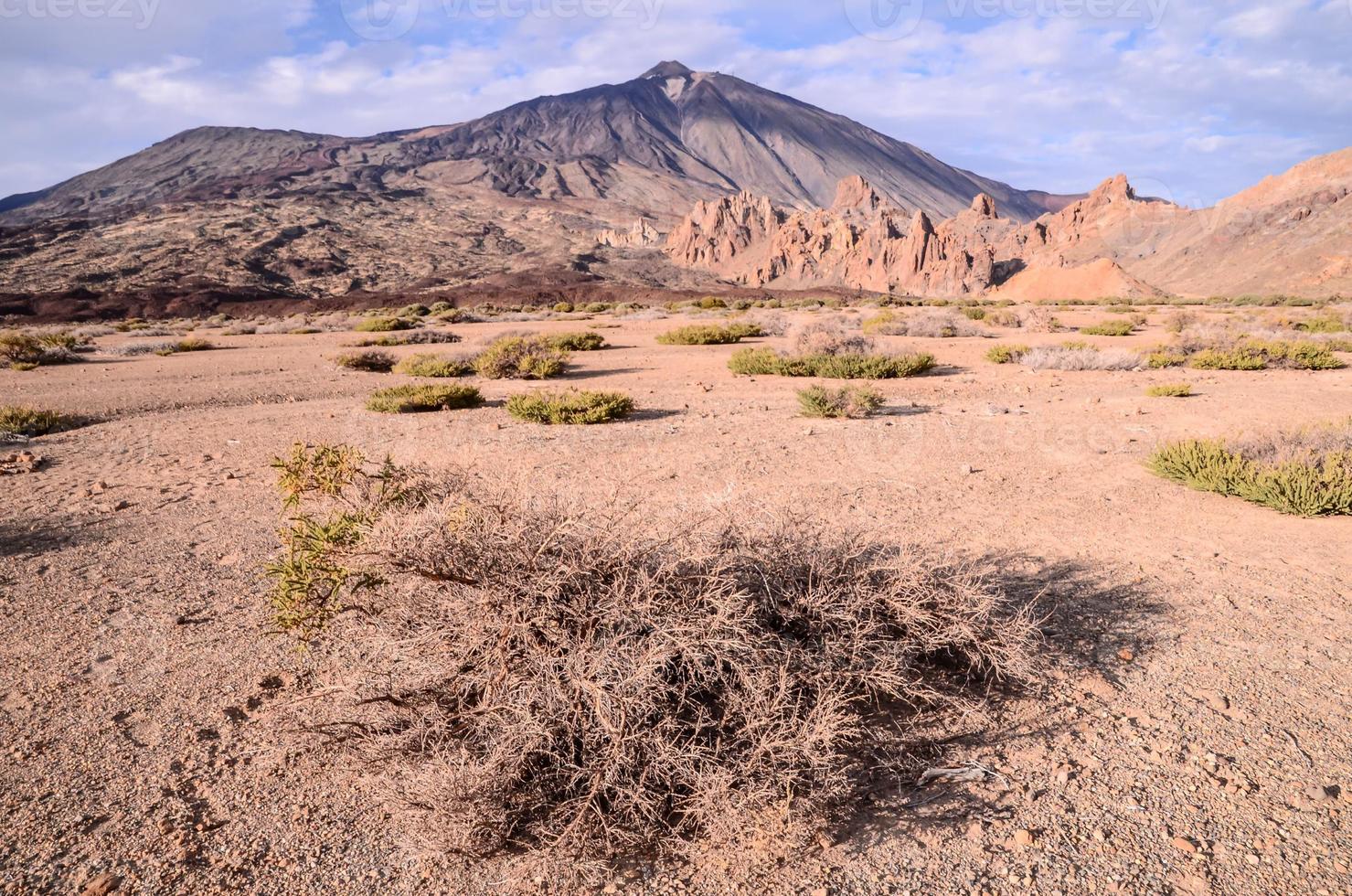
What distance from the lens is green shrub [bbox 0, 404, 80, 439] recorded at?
8.04m

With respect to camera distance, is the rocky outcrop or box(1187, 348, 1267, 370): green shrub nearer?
box(1187, 348, 1267, 370): green shrub

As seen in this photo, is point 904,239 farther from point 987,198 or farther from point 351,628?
point 351,628

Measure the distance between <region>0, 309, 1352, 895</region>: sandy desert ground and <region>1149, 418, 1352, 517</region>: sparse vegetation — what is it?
6.8 inches

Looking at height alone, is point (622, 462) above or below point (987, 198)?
below

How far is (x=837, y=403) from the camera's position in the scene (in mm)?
8945

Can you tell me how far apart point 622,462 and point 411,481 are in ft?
10.9

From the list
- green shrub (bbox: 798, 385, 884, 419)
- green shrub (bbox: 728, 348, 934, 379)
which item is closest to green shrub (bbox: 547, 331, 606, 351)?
green shrub (bbox: 728, 348, 934, 379)

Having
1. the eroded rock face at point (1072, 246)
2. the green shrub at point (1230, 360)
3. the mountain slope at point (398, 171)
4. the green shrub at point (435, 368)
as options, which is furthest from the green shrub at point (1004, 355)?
the mountain slope at point (398, 171)

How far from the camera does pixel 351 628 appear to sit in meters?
3.33

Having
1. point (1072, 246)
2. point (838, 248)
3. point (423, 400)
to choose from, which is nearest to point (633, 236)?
point (838, 248)

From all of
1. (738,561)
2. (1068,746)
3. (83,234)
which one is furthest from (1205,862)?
(83,234)

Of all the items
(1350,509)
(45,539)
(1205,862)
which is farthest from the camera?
(1350,509)

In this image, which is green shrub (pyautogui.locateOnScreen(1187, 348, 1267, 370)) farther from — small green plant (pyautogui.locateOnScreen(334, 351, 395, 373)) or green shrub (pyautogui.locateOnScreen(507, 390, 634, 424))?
small green plant (pyautogui.locateOnScreen(334, 351, 395, 373))

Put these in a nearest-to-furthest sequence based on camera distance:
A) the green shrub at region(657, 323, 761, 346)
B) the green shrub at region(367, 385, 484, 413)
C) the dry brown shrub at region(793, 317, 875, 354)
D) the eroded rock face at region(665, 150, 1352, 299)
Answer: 1. the green shrub at region(367, 385, 484, 413)
2. the dry brown shrub at region(793, 317, 875, 354)
3. the green shrub at region(657, 323, 761, 346)
4. the eroded rock face at region(665, 150, 1352, 299)
